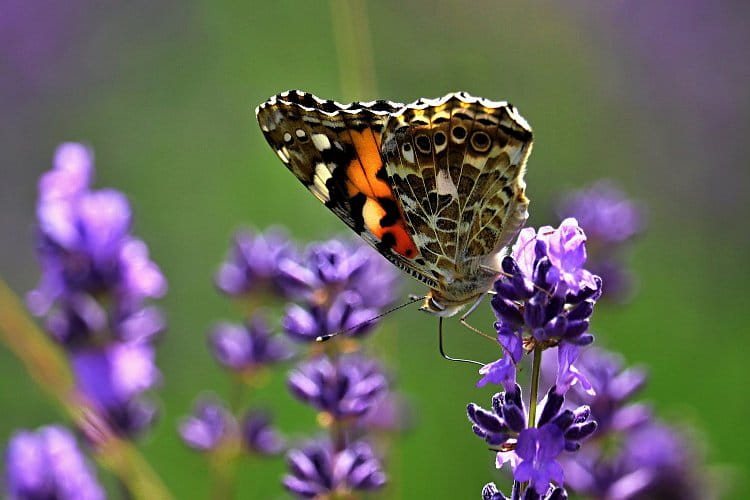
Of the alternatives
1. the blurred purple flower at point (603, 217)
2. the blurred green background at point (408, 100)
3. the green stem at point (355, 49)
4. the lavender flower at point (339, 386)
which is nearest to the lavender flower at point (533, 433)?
the lavender flower at point (339, 386)

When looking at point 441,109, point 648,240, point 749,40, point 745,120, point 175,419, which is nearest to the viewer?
point 441,109

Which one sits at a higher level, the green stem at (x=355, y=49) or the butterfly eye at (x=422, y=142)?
the green stem at (x=355, y=49)

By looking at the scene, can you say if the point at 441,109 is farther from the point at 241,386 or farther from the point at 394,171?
the point at 241,386

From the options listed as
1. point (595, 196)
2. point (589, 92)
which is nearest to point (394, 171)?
point (595, 196)

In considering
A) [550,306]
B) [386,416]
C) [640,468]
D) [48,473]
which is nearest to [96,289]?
[48,473]

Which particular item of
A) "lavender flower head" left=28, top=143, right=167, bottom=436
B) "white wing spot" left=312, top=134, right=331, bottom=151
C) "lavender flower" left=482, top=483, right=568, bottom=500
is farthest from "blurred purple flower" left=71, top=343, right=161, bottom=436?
"lavender flower" left=482, top=483, right=568, bottom=500

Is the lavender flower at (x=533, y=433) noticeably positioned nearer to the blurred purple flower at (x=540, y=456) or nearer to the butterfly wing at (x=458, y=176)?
the blurred purple flower at (x=540, y=456)
